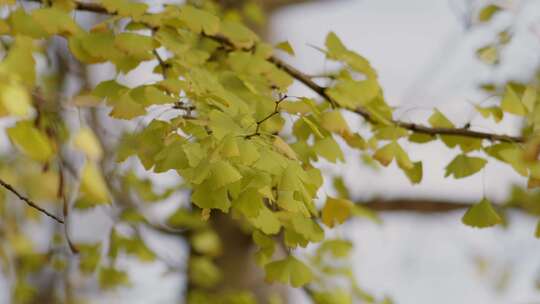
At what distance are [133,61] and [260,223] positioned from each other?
0.34 m

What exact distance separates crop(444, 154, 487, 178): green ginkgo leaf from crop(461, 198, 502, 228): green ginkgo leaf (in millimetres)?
52

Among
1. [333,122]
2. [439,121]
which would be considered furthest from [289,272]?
[439,121]

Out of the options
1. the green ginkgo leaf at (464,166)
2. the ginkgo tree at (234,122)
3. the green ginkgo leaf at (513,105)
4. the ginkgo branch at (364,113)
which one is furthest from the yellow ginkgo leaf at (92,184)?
the green ginkgo leaf at (513,105)

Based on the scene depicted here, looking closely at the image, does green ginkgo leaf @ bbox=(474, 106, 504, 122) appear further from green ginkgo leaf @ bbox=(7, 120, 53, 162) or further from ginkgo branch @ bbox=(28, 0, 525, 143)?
green ginkgo leaf @ bbox=(7, 120, 53, 162)

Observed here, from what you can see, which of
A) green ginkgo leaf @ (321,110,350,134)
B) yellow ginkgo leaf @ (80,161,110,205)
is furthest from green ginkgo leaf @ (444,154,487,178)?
yellow ginkgo leaf @ (80,161,110,205)

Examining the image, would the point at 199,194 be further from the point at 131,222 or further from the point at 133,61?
the point at 131,222

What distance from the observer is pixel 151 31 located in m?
1.21

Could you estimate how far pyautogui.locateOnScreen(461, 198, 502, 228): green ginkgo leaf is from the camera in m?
1.20

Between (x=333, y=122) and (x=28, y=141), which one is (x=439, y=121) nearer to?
(x=333, y=122)

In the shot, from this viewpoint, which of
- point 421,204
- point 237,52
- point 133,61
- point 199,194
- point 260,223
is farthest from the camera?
point 421,204

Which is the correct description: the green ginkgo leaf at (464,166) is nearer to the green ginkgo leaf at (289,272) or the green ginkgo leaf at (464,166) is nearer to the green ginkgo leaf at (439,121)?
the green ginkgo leaf at (439,121)

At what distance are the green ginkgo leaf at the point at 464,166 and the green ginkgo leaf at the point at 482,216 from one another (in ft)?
0.17

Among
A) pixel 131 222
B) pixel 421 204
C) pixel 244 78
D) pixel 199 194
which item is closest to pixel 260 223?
pixel 199 194

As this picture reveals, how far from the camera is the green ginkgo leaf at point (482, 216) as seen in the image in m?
1.20
